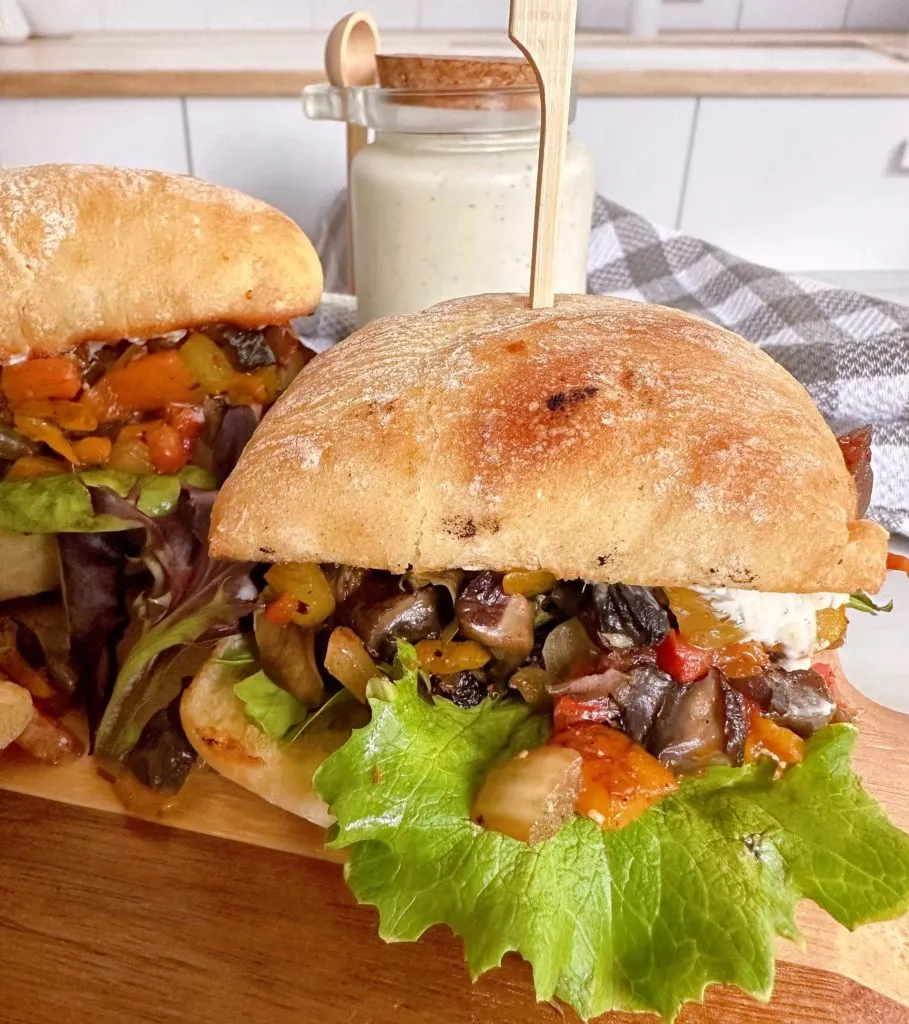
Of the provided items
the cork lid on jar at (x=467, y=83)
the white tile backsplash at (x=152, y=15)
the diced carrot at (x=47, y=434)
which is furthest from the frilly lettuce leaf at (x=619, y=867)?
the white tile backsplash at (x=152, y=15)

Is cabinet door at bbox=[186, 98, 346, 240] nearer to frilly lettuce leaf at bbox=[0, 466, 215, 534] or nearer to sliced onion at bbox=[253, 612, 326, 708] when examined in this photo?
frilly lettuce leaf at bbox=[0, 466, 215, 534]

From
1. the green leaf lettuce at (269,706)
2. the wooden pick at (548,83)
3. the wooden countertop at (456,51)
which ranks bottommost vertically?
the green leaf lettuce at (269,706)

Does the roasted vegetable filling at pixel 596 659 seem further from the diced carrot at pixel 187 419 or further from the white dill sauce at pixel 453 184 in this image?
the white dill sauce at pixel 453 184

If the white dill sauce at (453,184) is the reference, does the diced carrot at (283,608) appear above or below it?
below

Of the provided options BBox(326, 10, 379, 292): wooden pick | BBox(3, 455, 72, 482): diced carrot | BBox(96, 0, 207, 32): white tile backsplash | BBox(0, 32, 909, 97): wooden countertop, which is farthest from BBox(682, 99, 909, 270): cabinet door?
BBox(3, 455, 72, 482): diced carrot

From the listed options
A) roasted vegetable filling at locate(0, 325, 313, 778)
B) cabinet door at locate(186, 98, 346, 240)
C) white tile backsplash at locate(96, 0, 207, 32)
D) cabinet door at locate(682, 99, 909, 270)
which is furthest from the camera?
white tile backsplash at locate(96, 0, 207, 32)

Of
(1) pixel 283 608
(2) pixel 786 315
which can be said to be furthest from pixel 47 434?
(2) pixel 786 315
